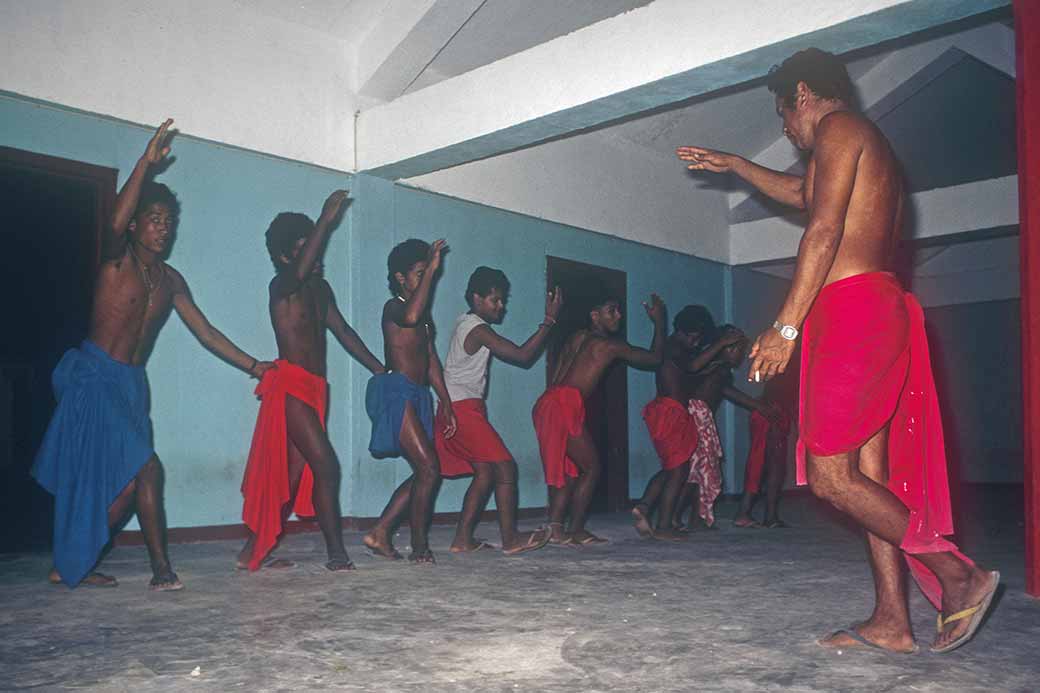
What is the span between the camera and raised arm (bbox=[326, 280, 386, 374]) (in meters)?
4.68

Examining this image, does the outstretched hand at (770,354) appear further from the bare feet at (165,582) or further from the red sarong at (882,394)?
the bare feet at (165,582)

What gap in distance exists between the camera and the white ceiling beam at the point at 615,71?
14.7ft

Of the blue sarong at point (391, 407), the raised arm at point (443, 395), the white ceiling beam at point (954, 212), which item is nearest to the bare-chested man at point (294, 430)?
the blue sarong at point (391, 407)

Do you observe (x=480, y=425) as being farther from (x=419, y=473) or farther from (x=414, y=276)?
(x=414, y=276)

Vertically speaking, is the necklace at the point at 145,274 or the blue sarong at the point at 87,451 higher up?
the necklace at the point at 145,274

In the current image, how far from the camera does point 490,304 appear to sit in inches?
203

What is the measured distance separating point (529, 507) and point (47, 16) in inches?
197

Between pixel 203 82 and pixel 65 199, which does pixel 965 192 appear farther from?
pixel 65 199

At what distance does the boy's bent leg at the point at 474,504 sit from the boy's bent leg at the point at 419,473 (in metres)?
0.36

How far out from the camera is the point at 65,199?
236 inches

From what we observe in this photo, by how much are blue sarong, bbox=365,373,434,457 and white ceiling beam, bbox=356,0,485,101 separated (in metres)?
2.94

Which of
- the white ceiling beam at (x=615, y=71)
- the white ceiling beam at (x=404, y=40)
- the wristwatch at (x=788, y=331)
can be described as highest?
the white ceiling beam at (x=404, y=40)

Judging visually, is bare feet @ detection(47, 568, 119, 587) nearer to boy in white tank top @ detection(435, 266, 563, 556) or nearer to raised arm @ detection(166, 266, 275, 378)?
raised arm @ detection(166, 266, 275, 378)

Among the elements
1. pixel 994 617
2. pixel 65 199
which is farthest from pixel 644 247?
pixel 994 617
